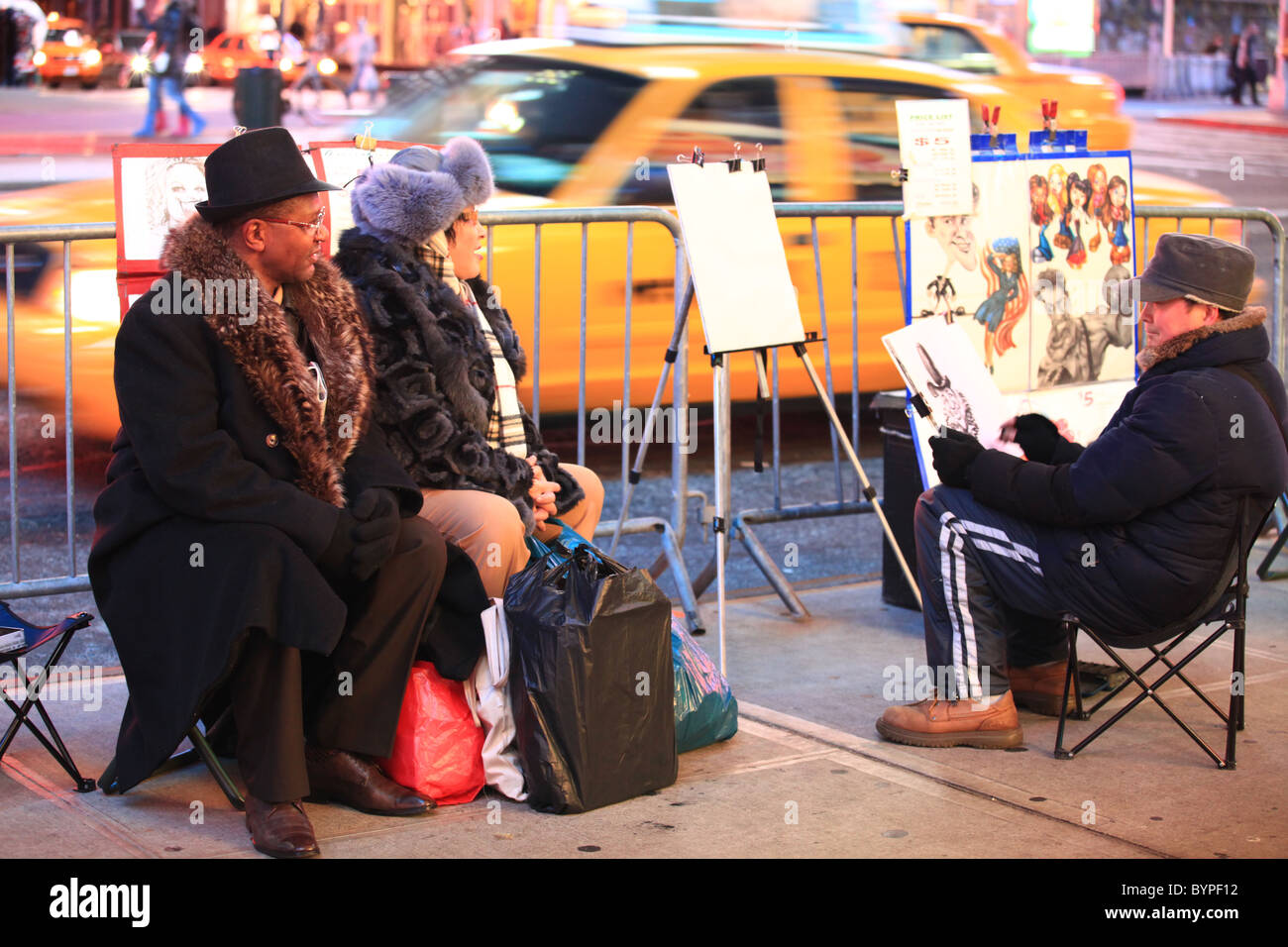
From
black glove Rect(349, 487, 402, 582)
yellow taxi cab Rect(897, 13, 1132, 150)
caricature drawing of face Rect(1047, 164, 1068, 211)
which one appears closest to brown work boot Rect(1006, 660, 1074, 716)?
caricature drawing of face Rect(1047, 164, 1068, 211)

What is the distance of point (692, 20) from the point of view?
10086mm

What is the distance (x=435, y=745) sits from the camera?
426 cm

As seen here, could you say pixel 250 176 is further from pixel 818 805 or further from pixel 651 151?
pixel 651 151

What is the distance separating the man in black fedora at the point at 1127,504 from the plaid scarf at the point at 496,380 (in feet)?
4.18

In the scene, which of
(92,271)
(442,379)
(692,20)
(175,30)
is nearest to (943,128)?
(442,379)

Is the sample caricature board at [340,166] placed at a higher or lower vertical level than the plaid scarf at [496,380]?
higher

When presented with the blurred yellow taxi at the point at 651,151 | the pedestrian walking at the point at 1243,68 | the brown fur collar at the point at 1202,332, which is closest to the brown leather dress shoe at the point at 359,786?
the brown fur collar at the point at 1202,332

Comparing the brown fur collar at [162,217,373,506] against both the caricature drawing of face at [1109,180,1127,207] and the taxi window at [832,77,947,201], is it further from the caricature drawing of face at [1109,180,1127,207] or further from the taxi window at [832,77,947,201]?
the taxi window at [832,77,947,201]

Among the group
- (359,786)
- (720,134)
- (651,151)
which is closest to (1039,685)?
(359,786)

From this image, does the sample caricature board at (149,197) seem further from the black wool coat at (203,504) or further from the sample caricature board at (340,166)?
the black wool coat at (203,504)

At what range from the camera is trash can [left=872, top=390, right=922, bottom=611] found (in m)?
6.24

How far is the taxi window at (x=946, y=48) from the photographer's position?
954 cm

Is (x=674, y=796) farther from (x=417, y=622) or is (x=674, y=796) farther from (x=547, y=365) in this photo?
(x=547, y=365)

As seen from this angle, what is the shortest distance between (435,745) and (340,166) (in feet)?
6.75
